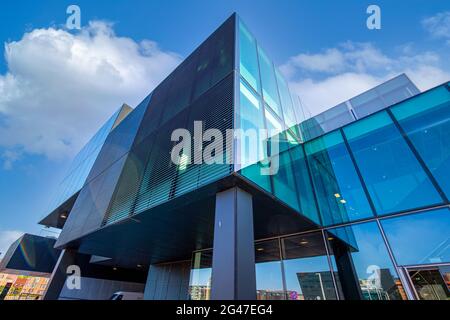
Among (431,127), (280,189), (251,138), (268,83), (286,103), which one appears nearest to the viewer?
(251,138)

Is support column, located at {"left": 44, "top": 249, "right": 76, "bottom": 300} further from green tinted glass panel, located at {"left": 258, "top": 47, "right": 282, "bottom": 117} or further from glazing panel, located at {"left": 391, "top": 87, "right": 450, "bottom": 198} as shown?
glazing panel, located at {"left": 391, "top": 87, "right": 450, "bottom": 198}

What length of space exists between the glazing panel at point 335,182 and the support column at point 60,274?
13.8 metres

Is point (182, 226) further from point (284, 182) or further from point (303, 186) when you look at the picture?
point (303, 186)

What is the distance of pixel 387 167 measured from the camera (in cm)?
689

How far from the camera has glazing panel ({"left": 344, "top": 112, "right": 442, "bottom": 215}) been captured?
5.97 meters

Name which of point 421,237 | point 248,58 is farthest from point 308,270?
point 248,58

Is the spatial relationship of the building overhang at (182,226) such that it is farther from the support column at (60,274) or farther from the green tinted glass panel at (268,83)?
the green tinted glass panel at (268,83)

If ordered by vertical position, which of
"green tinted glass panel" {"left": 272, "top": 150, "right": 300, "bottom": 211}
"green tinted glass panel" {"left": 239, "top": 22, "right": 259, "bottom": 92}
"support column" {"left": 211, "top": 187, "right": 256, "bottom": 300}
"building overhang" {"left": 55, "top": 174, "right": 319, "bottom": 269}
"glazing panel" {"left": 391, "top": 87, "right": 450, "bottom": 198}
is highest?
"green tinted glass panel" {"left": 239, "top": 22, "right": 259, "bottom": 92}

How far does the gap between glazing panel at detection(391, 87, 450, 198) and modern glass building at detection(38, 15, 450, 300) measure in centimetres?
4

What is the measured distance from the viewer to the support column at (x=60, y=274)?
10945 millimetres

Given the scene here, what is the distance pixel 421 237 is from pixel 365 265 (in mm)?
1594

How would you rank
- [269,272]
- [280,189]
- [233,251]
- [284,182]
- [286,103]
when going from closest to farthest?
[233,251] → [280,189] → [284,182] → [269,272] → [286,103]

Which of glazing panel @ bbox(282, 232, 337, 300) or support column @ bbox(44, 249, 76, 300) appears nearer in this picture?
glazing panel @ bbox(282, 232, 337, 300)

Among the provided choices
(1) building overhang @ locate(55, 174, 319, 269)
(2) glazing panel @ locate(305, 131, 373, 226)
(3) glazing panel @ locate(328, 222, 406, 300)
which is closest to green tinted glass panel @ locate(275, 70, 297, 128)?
(2) glazing panel @ locate(305, 131, 373, 226)
